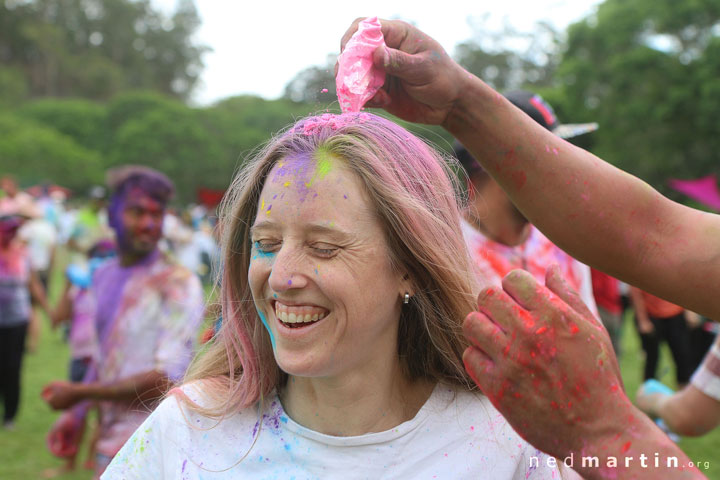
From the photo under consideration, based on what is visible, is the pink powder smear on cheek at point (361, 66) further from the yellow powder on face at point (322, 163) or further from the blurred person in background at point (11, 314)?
the blurred person in background at point (11, 314)

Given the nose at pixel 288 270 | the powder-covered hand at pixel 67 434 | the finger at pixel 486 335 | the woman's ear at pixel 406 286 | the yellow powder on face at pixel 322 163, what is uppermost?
the yellow powder on face at pixel 322 163

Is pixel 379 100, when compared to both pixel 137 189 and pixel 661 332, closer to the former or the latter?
pixel 137 189

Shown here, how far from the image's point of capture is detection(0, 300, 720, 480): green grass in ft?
18.0

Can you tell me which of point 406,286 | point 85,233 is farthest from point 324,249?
point 85,233

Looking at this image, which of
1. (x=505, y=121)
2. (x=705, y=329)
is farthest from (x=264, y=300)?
(x=705, y=329)

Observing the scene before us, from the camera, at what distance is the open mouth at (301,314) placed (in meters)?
1.70

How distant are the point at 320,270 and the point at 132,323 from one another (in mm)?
2233

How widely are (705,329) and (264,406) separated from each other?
632 cm

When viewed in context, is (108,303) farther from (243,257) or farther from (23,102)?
(23,102)

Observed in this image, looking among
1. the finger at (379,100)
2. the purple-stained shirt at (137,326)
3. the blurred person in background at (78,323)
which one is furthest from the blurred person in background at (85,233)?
the finger at (379,100)

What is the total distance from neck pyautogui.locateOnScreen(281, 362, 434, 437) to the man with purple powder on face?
1.30 m

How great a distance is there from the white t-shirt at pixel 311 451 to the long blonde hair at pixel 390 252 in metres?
0.08

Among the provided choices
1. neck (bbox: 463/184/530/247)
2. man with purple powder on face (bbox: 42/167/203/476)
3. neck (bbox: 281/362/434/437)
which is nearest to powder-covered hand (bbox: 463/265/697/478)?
neck (bbox: 281/362/434/437)

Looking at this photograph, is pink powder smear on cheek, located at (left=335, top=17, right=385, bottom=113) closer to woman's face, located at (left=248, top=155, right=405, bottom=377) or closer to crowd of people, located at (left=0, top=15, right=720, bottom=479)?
crowd of people, located at (left=0, top=15, right=720, bottom=479)
